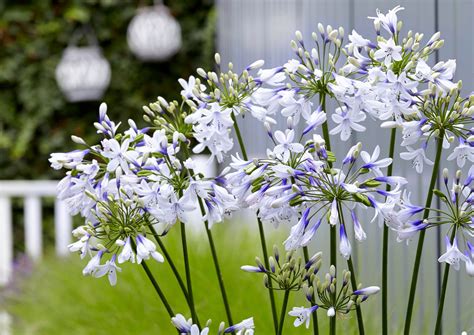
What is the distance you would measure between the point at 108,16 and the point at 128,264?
3629 millimetres

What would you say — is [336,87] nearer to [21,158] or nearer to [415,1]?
[415,1]

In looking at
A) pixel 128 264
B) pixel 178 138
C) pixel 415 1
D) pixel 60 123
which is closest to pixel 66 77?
pixel 60 123

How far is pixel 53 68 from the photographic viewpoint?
18.9 feet

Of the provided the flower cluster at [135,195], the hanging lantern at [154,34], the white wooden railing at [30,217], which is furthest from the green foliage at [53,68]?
the flower cluster at [135,195]

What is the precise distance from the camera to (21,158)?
579 centimetres

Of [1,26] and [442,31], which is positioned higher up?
[442,31]

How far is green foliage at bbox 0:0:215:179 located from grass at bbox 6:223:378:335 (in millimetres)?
2888

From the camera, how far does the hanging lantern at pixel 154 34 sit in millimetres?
5398

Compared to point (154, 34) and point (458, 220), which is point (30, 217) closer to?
point (154, 34)

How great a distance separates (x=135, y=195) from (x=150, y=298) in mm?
1472

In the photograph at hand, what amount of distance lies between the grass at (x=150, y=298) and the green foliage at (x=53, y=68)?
9.47ft

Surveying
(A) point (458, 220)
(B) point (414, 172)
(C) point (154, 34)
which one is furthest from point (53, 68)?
(A) point (458, 220)

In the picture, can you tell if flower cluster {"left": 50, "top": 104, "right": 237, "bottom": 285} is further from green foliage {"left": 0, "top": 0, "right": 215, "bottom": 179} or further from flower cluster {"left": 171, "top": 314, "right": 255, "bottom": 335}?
green foliage {"left": 0, "top": 0, "right": 215, "bottom": 179}

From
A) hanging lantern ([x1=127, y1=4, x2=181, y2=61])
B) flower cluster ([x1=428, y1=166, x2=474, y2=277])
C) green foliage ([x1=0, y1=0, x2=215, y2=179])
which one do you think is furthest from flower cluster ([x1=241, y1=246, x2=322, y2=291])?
green foliage ([x1=0, y1=0, x2=215, y2=179])
